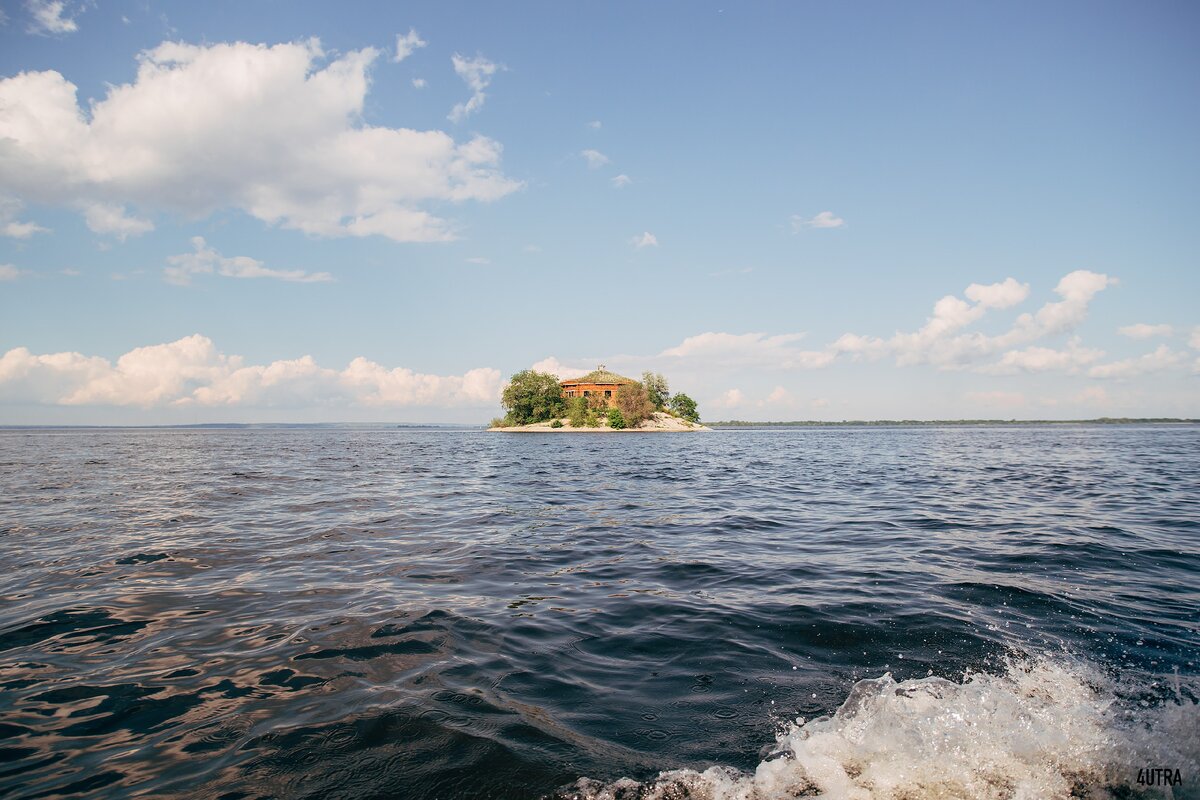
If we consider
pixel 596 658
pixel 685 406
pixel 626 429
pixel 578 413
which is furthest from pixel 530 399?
pixel 596 658

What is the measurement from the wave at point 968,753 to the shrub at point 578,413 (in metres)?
121

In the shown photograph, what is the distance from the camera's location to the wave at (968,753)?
335cm

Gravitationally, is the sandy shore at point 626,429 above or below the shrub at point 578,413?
below

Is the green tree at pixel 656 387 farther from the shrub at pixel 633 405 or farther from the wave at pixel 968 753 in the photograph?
the wave at pixel 968 753

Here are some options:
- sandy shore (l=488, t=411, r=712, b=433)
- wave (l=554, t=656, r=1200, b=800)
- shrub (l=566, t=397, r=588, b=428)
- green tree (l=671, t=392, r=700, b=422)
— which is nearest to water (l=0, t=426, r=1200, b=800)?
wave (l=554, t=656, r=1200, b=800)

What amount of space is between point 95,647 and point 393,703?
143 inches

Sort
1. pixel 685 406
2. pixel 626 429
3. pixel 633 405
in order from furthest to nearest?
pixel 685 406, pixel 626 429, pixel 633 405

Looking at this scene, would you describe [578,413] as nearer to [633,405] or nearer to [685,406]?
[633,405]

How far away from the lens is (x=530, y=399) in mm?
129000

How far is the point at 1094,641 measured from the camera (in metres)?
5.84

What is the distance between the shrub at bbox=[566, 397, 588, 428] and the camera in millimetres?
126125

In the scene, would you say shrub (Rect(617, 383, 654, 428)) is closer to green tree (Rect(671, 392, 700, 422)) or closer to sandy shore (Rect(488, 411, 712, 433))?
sandy shore (Rect(488, 411, 712, 433))

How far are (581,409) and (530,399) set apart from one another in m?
12.0

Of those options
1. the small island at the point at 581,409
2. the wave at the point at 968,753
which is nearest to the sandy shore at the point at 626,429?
the small island at the point at 581,409
